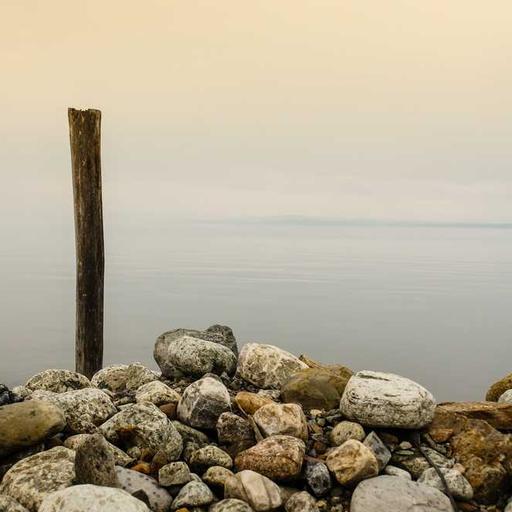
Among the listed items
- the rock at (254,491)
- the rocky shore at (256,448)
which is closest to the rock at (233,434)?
the rocky shore at (256,448)

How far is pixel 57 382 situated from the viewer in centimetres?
881

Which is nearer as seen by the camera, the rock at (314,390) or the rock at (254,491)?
the rock at (254,491)

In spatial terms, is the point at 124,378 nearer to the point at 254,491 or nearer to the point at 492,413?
the point at 254,491

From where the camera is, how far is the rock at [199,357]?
8.71 m

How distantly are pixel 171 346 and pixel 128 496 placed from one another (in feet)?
10.8

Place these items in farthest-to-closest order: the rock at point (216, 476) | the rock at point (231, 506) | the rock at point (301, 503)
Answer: the rock at point (216, 476) < the rock at point (301, 503) < the rock at point (231, 506)

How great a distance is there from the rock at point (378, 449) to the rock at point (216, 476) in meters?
1.59

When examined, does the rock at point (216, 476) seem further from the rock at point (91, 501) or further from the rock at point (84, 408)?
the rock at point (84, 408)

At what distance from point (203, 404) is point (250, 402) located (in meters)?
0.62

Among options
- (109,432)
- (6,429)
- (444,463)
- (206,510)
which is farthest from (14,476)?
(444,463)

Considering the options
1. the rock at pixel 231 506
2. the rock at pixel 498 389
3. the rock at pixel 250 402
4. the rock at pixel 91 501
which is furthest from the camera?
the rock at pixel 498 389

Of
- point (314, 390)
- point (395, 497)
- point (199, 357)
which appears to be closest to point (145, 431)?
point (199, 357)

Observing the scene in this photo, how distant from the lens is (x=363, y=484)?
6.72 m

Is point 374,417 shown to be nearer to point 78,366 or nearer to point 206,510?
point 206,510
